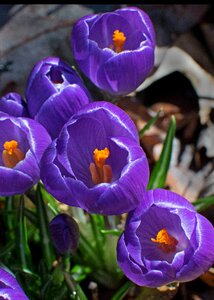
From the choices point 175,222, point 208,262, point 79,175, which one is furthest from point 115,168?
point 208,262

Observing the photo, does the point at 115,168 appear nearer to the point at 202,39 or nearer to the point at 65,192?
the point at 65,192

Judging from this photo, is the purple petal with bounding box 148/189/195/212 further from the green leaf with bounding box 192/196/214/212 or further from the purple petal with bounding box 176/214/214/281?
the green leaf with bounding box 192/196/214/212

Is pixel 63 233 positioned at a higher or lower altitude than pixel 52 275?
higher

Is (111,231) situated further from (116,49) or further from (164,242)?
(116,49)

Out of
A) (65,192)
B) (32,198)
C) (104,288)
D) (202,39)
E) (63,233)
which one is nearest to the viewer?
(65,192)

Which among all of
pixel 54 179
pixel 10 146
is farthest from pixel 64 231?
pixel 10 146

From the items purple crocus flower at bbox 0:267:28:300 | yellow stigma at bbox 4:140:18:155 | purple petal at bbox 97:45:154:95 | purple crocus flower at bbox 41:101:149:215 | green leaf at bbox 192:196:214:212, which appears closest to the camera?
purple crocus flower at bbox 0:267:28:300

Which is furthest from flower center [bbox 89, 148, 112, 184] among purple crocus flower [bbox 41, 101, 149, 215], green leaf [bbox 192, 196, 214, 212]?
green leaf [bbox 192, 196, 214, 212]
